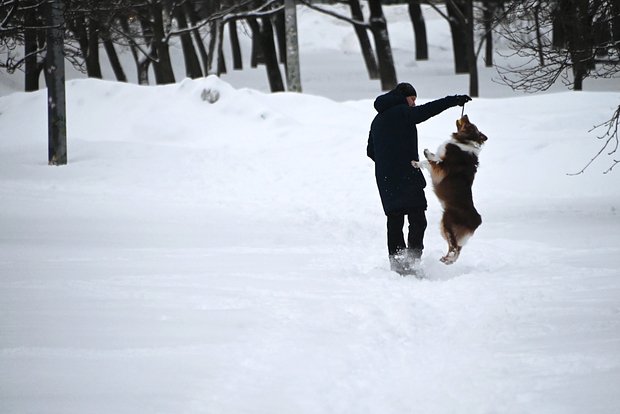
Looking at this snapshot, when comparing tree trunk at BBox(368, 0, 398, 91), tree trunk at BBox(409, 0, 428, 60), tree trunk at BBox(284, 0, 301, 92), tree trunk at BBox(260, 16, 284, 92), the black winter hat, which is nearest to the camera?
the black winter hat

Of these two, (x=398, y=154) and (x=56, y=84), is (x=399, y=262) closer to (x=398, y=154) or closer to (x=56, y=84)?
(x=398, y=154)

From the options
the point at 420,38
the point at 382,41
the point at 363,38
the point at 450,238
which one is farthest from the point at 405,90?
the point at 420,38

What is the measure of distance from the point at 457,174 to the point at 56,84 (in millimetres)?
8780

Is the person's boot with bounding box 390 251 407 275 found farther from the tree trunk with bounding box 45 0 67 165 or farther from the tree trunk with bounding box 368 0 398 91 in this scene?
the tree trunk with bounding box 368 0 398 91

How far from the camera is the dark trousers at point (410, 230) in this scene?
648cm

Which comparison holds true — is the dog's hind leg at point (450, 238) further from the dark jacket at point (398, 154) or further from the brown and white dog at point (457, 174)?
the dark jacket at point (398, 154)

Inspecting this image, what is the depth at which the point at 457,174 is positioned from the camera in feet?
21.1

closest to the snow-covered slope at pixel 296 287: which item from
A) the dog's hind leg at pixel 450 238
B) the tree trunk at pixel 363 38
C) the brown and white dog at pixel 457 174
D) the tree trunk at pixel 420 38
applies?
the dog's hind leg at pixel 450 238

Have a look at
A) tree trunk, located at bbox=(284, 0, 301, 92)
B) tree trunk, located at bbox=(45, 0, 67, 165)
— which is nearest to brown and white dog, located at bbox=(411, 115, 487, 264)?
tree trunk, located at bbox=(45, 0, 67, 165)

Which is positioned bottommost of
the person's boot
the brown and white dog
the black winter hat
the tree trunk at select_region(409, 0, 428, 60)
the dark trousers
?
the tree trunk at select_region(409, 0, 428, 60)

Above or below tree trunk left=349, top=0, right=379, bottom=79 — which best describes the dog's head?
above

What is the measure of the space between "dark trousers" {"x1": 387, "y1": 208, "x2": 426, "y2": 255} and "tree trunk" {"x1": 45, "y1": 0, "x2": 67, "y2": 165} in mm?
8267

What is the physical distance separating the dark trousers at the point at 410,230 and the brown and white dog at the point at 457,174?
10.5 inches

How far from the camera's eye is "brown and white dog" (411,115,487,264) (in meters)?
6.32
